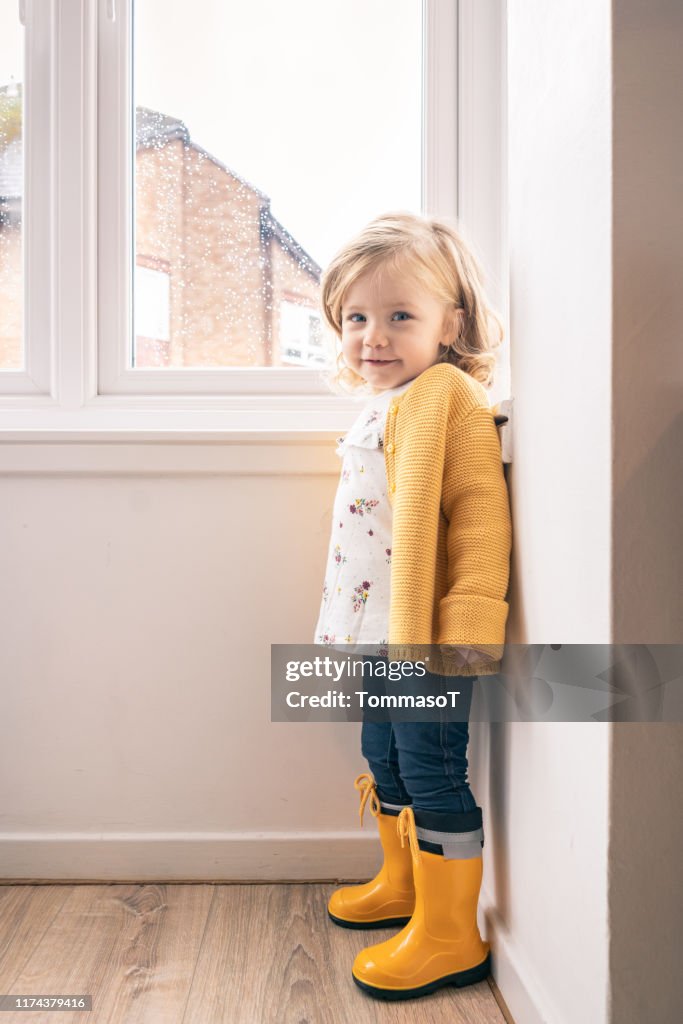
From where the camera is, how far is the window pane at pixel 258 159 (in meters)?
1.44

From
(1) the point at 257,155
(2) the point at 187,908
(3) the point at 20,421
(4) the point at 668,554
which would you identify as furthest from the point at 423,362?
(2) the point at 187,908

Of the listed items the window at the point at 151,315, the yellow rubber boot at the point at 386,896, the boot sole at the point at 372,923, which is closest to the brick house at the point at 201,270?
the window at the point at 151,315

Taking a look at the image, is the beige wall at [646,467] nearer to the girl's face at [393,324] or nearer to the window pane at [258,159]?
the girl's face at [393,324]

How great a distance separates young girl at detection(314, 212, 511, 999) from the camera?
0.92 m

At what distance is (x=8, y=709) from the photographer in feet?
4.25

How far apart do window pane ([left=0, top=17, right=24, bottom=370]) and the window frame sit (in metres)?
0.05

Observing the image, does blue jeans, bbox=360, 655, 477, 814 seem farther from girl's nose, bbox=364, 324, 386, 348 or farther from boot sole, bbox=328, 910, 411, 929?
girl's nose, bbox=364, 324, 386, 348

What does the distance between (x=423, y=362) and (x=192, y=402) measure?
0.52 meters

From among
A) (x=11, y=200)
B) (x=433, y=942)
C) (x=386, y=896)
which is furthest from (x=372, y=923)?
(x=11, y=200)

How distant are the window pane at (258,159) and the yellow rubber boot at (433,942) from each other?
2.89 feet

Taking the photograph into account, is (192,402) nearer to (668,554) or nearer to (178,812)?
(178,812)

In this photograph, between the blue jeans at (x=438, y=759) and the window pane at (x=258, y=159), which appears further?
the window pane at (x=258, y=159)

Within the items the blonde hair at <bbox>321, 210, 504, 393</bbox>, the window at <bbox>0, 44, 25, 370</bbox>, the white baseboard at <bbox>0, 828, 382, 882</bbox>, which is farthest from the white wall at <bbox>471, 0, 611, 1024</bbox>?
the window at <bbox>0, 44, 25, 370</bbox>

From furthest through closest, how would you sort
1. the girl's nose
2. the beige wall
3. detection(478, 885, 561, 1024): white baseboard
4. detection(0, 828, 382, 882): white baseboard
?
detection(0, 828, 382, 882): white baseboard < the girl's nose < detection(478, 885, 561, 1024): white baseboard < the beige wall
